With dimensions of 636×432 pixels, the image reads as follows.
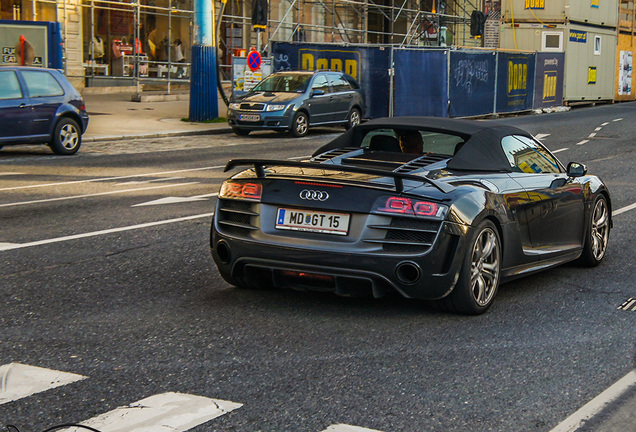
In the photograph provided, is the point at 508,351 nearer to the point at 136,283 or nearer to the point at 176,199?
the point at 136,283

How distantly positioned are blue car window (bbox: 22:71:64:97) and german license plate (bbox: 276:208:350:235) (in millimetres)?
12288

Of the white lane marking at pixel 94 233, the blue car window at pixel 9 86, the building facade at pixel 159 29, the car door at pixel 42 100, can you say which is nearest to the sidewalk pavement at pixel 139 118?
the building facade at pixel 159 29

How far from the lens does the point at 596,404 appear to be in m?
4.64

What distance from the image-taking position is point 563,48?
40500mm

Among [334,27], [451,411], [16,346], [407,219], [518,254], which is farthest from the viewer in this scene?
[334,27]

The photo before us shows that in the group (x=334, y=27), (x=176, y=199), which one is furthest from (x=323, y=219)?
(x=334, y=27)

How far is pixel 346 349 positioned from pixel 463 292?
1.02 m

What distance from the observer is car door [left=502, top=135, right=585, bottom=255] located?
7.16 metres

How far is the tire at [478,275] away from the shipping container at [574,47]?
35.5 meters

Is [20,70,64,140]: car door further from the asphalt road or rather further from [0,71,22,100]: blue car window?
the asphalt road

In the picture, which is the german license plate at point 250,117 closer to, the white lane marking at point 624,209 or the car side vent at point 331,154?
the white lane marking at point 624,209

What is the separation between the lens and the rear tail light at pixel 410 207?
19.7ft

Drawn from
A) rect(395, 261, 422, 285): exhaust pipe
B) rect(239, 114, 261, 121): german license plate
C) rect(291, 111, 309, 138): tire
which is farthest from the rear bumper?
rect(291, 111, 309, 138): tire

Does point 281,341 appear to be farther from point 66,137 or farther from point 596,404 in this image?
point 66,137
